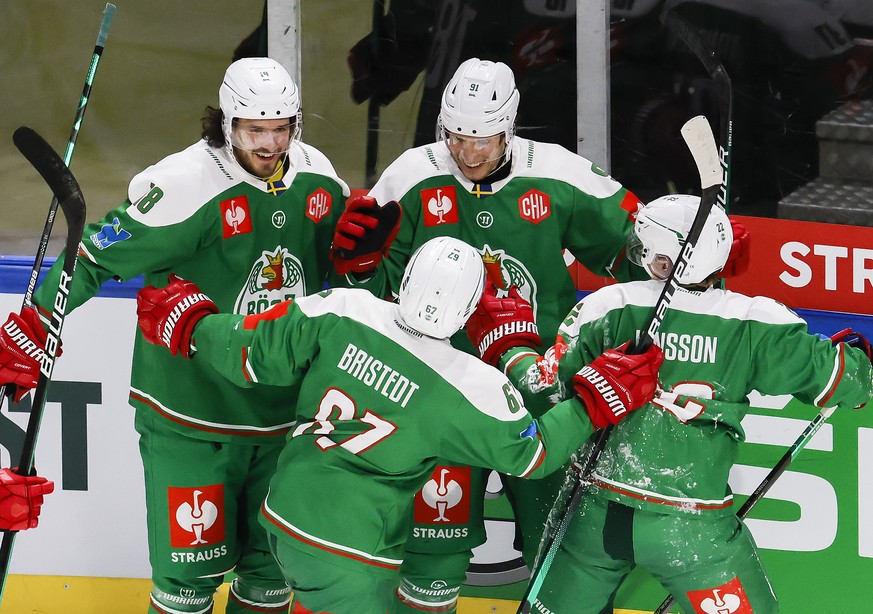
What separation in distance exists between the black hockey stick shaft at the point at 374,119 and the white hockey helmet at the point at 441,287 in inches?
63.7

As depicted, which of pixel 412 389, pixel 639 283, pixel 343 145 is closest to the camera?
pixel 412 389

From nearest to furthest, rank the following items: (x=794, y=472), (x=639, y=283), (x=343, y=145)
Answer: (x=639, y=283), (x=794, y=472), (x=343, y=145)

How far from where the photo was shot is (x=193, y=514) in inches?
126

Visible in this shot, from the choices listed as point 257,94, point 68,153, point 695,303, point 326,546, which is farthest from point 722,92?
point 68,153

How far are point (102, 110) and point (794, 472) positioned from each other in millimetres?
2598

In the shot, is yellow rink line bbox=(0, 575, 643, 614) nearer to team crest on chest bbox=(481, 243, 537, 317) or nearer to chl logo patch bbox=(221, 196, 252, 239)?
team crest on chest bbox=(481, 243, 537, 317)

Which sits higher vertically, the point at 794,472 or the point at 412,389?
the point at 412,389

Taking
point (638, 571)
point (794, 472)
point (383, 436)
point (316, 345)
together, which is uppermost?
point (316, 345)

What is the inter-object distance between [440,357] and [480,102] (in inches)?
27.4

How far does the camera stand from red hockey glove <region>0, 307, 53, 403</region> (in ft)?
9.80

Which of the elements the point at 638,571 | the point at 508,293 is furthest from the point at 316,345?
the point at 638,571

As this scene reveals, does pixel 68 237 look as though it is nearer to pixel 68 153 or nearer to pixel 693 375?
pixel 68 153

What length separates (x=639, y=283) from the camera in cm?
295

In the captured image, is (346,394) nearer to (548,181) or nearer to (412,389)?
(412,389)
